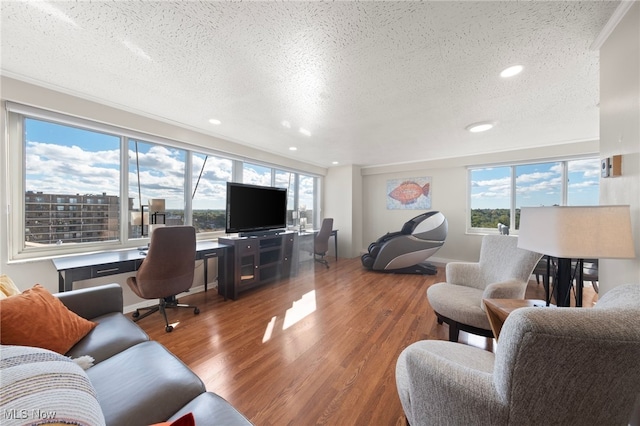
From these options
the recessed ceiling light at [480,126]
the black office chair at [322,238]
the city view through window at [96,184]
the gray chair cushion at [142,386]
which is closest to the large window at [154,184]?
the city view through window at [96,184]

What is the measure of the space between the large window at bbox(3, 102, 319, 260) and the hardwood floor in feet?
3.80

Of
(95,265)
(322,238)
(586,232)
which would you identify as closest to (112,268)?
(95,265)

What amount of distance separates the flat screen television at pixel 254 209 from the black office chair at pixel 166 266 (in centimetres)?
88

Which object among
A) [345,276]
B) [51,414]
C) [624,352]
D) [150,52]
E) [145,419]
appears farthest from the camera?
[345,276]

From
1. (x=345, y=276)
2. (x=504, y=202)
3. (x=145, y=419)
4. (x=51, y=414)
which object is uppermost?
(x=504, y=202)

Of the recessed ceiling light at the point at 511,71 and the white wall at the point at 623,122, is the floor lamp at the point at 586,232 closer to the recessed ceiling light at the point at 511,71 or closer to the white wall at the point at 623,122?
the white wall at the point at 623,122

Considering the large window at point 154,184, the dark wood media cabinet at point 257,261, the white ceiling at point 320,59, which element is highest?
the white ceiling at point 320,59

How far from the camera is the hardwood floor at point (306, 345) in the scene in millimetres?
1366

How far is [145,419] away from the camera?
0.81 metres

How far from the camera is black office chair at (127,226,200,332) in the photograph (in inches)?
83.8

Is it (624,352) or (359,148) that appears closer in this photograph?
(624,352)

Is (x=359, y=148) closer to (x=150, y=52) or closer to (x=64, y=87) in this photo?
(x=150, y=52)

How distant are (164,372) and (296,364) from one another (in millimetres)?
977

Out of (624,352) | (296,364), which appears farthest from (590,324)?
(296,364)
